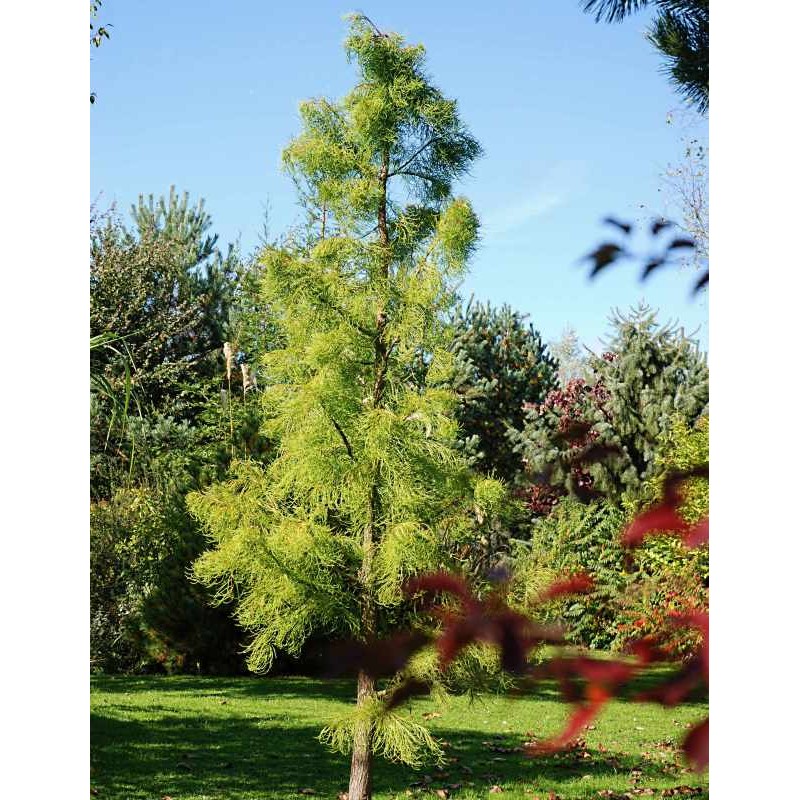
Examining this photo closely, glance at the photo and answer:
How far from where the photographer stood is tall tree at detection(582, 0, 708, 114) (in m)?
2.88

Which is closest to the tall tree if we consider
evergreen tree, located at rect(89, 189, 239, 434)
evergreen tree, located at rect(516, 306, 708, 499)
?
evergreen tree, located at rect(516, 306, 708, 499)

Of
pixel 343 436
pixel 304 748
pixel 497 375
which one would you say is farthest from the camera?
pixel 497 375

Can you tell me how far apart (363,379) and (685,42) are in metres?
1.86

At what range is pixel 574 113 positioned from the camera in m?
1.68

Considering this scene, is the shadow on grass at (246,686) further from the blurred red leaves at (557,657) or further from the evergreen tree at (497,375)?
the blurred red leaves at (557,657)

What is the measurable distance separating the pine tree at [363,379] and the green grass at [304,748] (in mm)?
546

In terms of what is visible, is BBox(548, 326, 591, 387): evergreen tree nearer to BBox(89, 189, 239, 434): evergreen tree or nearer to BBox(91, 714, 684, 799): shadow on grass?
BBox(89, 189, 239, 434): evergreen tree

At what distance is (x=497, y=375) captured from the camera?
913 cm

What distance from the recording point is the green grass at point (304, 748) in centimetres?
414

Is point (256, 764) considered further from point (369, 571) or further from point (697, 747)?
point (697, 747)

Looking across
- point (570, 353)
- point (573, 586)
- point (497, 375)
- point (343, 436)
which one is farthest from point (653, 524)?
point (570, 353)

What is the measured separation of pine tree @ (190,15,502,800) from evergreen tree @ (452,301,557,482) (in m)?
4.50

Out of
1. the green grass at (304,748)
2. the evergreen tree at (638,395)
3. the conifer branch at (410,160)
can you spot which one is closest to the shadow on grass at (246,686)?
the green grass at (304,748)
